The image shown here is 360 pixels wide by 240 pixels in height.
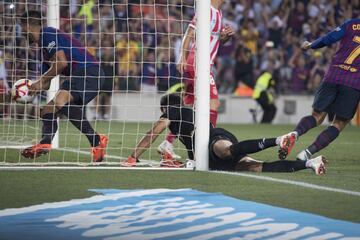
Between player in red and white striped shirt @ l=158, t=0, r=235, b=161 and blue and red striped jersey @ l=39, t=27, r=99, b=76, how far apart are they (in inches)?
46.3

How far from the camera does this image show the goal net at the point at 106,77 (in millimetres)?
13195

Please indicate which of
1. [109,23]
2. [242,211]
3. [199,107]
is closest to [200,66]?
[199,107]

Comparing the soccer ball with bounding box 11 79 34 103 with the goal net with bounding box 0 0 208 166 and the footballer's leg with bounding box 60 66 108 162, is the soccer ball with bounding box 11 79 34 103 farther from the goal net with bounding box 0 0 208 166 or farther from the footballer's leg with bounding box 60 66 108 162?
the footballer's leg with bounding box 60 66 108 162

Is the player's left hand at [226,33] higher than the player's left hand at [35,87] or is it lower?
higher

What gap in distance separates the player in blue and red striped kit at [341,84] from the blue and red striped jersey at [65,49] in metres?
2.55

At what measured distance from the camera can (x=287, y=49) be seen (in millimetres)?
27250

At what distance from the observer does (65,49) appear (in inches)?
471

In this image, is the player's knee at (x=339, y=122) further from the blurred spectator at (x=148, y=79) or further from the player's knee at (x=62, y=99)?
the blurred spectator at (x=148, y=79)

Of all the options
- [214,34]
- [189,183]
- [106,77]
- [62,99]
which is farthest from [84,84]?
[106,77]

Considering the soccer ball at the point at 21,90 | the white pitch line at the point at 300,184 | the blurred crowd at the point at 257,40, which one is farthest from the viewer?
the blurred crowd at the point at 257,40

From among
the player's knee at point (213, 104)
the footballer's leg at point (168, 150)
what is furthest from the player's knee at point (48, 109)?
the player's knee at point (213, 104)

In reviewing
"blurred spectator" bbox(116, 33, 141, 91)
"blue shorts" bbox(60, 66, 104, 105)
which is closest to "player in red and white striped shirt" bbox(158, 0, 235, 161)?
"blue shorts" bbox(60, 66, 104, 105)

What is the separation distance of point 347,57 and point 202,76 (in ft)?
6.43

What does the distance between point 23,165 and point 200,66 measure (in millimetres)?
2201
